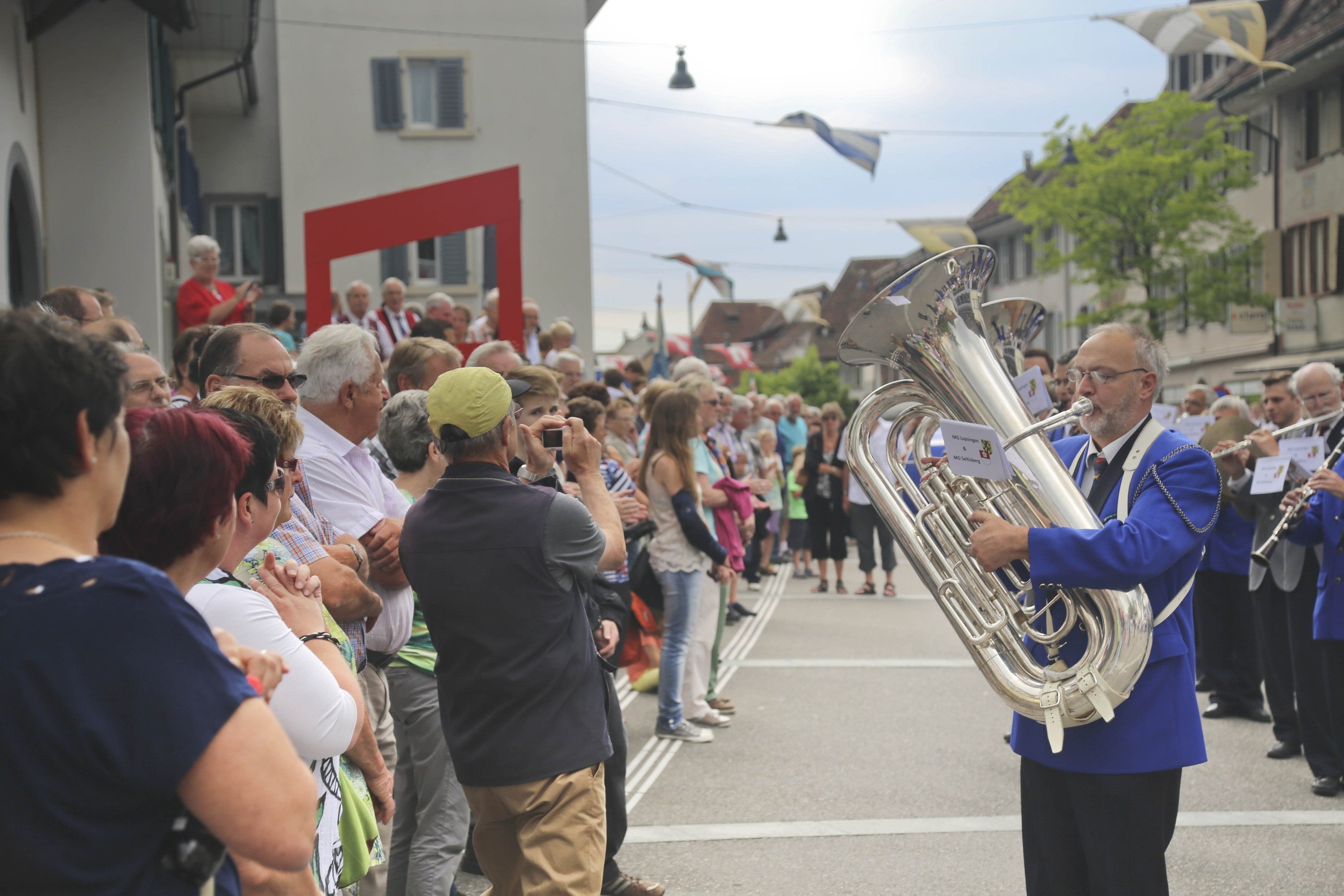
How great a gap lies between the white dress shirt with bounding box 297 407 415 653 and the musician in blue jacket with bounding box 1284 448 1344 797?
447 cm

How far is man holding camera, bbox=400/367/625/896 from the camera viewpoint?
3551 mm

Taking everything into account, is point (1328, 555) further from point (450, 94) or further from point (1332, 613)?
point (450, 94)

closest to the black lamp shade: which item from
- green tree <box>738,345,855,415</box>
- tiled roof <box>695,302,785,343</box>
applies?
green tree <box>738,345,855,415</box>

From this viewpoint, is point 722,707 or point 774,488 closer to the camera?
point 722,707

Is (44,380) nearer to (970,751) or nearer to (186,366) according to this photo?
(186,366)

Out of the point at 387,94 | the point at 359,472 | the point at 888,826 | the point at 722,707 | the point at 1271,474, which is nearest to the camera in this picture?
the point at 359,472

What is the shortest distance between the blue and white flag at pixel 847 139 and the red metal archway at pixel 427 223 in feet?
39.0

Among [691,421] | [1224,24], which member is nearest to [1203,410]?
[1224,24]

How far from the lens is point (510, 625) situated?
3566 mm

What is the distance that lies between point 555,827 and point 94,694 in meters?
2.22

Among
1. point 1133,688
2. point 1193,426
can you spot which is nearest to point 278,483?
point 1133,688

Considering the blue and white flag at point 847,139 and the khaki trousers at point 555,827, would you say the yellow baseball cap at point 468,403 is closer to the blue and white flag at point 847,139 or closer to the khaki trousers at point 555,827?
the khaki trousers at point 555,827

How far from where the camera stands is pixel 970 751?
722cm

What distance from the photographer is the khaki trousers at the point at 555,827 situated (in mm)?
3584
